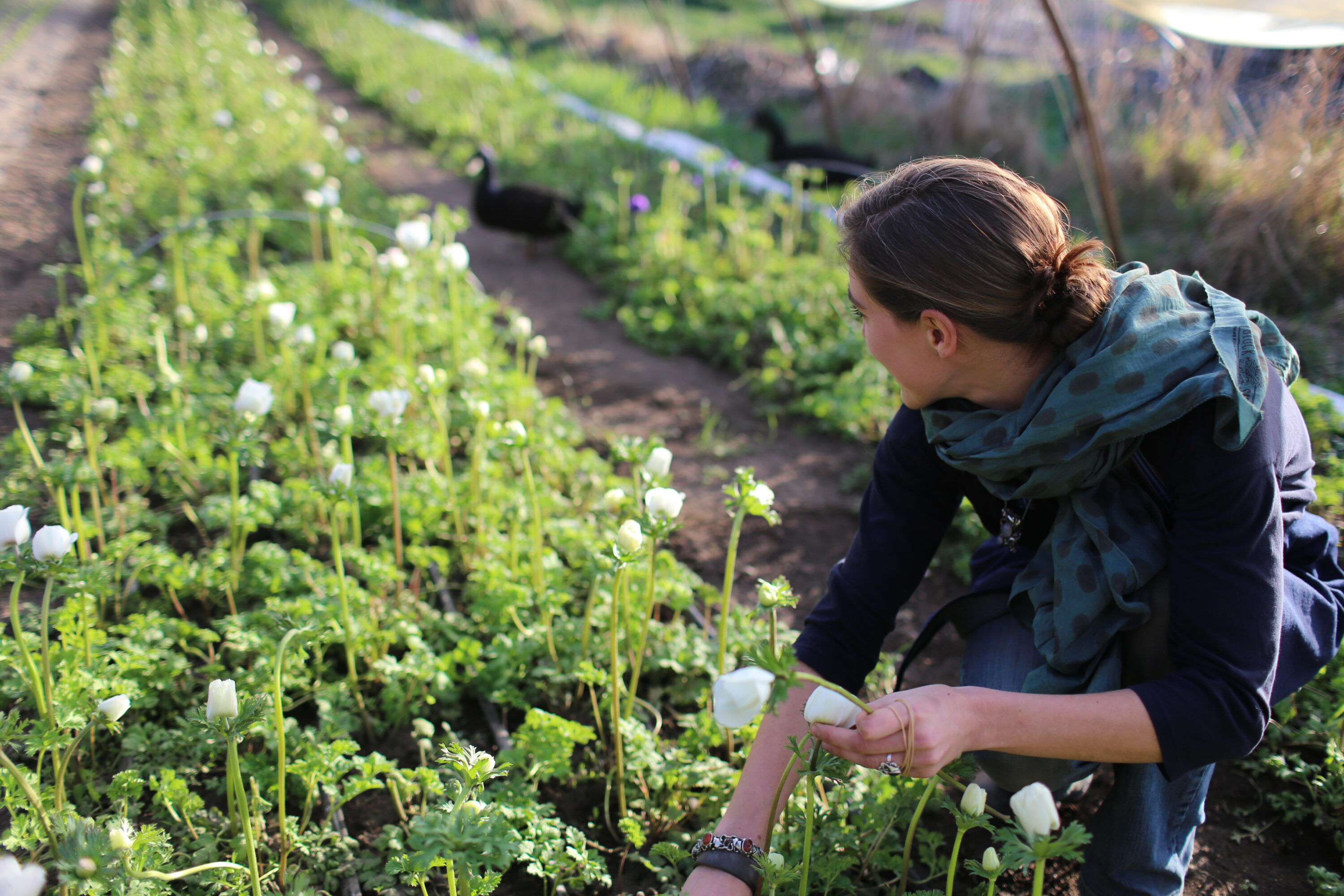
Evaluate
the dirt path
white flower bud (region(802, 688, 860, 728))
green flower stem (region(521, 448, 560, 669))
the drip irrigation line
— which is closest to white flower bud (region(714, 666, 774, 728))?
white flower bud (region(802, 688, 860, 728))

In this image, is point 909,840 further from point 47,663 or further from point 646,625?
point 47,663

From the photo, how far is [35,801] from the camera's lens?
1347mm

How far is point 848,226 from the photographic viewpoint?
1538mm

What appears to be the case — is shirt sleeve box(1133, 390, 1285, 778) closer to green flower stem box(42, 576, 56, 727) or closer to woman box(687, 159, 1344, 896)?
woman box(687, 159, 1344, 896)

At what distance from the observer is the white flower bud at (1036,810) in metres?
1.04

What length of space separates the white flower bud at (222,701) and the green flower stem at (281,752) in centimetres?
7

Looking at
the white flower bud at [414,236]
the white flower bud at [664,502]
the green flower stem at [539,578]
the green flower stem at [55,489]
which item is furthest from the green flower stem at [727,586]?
the white flower bud at [414,236]

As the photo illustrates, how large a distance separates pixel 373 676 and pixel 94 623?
0.62 meters

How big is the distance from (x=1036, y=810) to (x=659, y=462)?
90cm

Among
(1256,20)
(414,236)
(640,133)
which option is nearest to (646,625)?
(414,236)

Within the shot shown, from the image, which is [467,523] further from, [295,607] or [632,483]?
[295,607]

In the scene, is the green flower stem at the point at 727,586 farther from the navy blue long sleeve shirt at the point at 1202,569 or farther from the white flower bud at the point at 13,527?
the white flower bud at the point at 13,527

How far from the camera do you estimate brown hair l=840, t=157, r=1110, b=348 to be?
4.50 feet

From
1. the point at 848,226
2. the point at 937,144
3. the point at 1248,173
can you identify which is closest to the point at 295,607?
the point at 848,226
